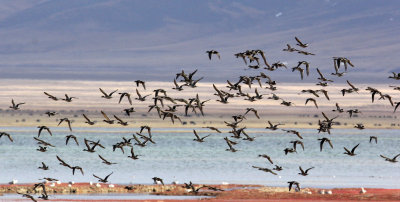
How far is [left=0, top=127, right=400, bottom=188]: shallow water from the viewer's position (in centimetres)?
6200

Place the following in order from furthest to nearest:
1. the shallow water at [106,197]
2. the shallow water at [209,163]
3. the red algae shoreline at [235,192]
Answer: the shallow water at [209,163] → the red algae shoreline at [235,192] → the shallow water at [106,197]


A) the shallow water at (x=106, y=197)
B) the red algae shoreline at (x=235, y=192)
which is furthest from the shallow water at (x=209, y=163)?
the shallow water at (x=106, y=197)

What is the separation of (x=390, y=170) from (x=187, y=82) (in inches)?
1298

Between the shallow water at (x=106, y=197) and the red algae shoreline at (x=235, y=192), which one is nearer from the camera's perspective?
the shallow water at (x=106, y=197)

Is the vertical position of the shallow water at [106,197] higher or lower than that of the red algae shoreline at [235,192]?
lower

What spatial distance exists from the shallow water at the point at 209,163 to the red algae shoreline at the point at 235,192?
473 centimetres

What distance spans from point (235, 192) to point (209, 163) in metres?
24.0

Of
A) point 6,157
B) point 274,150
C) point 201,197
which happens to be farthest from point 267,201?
point 274,150

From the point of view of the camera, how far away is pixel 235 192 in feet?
172

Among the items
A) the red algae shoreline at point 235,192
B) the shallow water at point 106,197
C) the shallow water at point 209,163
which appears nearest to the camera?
the shallow water at point 106,197

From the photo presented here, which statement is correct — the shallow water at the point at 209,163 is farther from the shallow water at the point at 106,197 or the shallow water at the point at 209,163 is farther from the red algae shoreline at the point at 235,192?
the shallow water at the point at 106,197

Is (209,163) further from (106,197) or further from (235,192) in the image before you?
(106,197)

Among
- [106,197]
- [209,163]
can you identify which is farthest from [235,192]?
[209,163]

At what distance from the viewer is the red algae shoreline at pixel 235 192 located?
5050 cm
